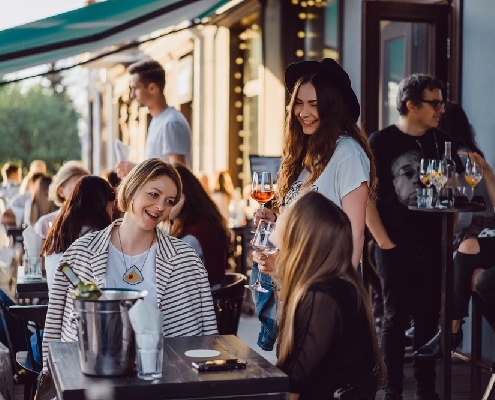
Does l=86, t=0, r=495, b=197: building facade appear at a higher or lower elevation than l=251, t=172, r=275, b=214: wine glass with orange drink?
higher

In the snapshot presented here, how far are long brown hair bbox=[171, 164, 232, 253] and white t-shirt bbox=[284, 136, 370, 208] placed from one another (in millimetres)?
1333

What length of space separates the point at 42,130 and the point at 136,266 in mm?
36283

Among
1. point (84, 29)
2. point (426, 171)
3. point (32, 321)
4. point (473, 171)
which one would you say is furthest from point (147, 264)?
point (84, 29)

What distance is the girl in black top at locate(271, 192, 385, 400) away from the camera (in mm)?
2463

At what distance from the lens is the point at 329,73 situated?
3.36 metres

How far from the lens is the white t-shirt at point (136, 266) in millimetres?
3193

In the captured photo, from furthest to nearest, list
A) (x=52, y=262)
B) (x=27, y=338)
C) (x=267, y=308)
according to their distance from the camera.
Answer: (x=52, y=262), (x=27, y=338), (x=267, y=308)

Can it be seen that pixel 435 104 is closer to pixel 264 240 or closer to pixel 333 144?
pixel 333 144

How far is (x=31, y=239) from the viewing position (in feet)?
16.5

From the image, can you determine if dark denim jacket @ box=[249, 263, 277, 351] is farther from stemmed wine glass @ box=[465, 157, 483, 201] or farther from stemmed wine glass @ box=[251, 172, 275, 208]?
stemmed wine glass @ box=[465, 157, 483, 201]

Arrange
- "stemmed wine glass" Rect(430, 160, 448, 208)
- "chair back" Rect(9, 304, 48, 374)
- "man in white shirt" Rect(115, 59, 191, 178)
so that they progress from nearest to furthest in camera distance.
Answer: "chair back" Rect(9, 304, 48, 374) < "stemmed wine glass" Rect(430, 160, 448, 208) < "man in white shirt" Rect(115, 59, 191, 178)

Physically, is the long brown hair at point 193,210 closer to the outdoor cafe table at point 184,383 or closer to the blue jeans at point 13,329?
the blue jeans at point 13,329

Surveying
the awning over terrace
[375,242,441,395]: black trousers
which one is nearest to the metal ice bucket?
Result: [375,242,441,395]: black trousers

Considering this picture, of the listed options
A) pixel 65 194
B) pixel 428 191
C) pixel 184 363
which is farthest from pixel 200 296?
pixel 65 194
